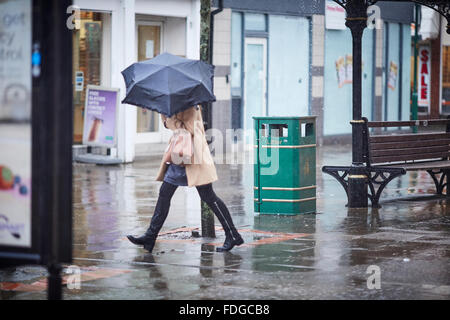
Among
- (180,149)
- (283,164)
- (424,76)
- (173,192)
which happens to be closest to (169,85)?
(180,149)

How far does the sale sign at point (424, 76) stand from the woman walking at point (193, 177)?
28818 millimetres

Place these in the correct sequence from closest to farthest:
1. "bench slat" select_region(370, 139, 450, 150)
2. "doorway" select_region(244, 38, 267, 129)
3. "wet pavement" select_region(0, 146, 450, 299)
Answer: "wet pavement" select_region(0, 146, 450, 299) → "bench slat" select_region(370, 139, 450, 150) → "doorway" select_region(244, 38, 267, 129)

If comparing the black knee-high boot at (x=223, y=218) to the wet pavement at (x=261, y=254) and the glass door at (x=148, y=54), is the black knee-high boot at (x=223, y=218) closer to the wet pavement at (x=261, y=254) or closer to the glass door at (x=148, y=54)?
the wet pavement at (x=261, y=254)

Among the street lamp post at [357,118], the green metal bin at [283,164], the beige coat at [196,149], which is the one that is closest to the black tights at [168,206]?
the beige coat at [196,149]

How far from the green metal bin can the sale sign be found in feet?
84.6

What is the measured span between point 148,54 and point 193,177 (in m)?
13.2

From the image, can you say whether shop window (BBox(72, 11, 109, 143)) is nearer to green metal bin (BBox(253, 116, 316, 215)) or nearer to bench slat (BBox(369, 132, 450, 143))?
bench slat (BBox(369, 132, 450, 143))

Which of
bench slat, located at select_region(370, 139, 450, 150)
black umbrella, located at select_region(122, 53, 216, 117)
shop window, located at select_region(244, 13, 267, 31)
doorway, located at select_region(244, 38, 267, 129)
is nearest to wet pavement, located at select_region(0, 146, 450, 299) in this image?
bench slat, located at select_region(370, 139, 450, 150)

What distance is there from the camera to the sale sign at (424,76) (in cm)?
3731

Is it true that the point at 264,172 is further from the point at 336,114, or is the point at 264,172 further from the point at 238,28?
the point at 336,114

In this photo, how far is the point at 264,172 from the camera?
12383 mm

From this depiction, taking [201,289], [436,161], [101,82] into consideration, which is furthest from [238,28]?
[201,289]

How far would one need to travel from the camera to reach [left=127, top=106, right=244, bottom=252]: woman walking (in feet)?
31.3

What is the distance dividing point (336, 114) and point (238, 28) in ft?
18.0
